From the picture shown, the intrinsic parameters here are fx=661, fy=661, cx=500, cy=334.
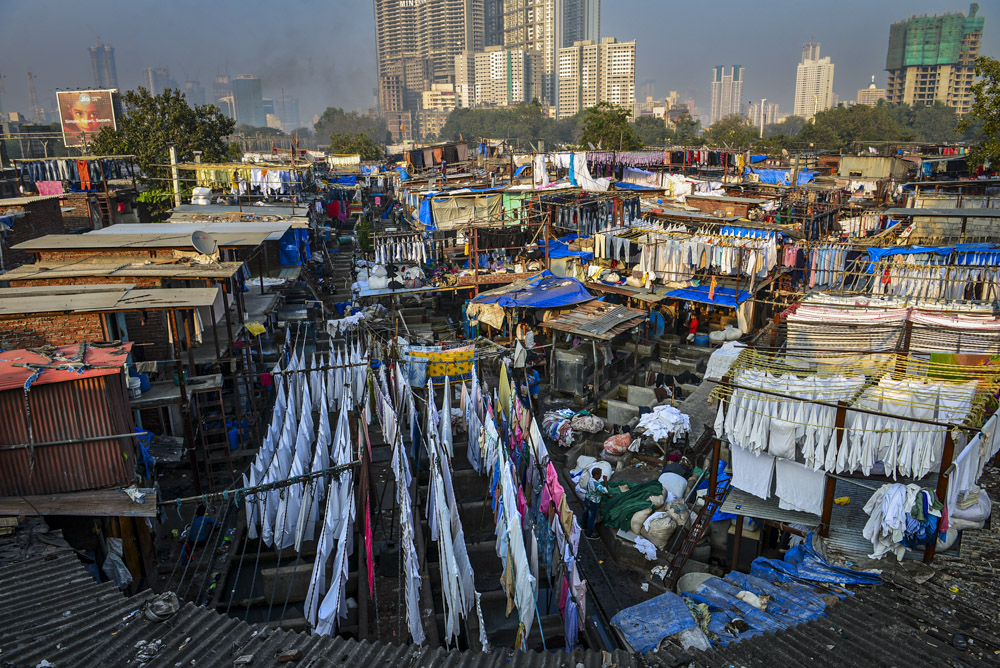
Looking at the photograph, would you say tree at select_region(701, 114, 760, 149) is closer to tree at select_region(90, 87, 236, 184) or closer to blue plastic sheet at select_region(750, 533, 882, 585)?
tree at select_region(90, 87, 236, 184)

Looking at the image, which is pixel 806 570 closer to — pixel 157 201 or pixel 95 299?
pixel 95 299

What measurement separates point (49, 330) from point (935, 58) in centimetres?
15461

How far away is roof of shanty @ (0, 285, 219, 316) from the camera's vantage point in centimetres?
920

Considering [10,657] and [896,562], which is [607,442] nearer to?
[896,562]

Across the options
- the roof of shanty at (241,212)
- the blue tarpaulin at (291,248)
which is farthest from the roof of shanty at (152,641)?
the blue tarpaulin at (291,248)

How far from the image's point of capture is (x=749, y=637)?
550cm

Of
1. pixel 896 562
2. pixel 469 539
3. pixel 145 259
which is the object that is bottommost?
pixel 469 539

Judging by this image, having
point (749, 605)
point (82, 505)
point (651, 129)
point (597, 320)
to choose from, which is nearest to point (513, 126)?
point (651, 129)

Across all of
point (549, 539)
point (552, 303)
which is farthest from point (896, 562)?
point (552, 303)

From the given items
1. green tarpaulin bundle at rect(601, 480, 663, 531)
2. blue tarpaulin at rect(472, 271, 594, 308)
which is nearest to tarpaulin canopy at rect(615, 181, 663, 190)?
blue tarpaulin at rect(472, 271, 594, 308)

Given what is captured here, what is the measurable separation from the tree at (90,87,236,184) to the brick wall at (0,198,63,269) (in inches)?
397

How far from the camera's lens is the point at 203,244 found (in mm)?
12930

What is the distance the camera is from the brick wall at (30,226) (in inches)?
680

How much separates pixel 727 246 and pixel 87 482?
572 inches
